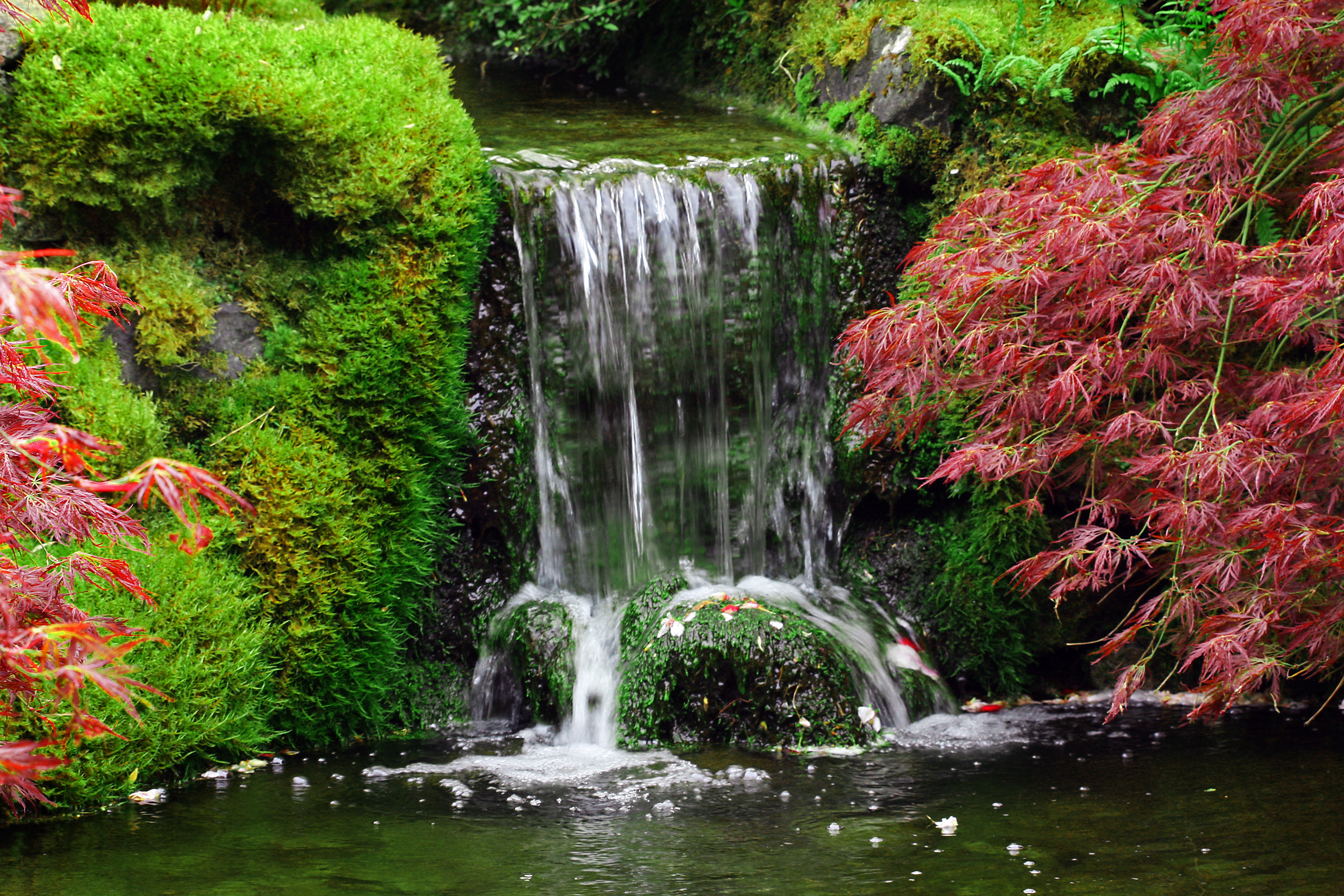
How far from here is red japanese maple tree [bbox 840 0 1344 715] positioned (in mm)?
3674

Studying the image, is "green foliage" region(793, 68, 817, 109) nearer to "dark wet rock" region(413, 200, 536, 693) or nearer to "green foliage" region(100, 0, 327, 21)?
"dark wet rock" region(413, 200, 536, 693)

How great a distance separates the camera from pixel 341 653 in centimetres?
464

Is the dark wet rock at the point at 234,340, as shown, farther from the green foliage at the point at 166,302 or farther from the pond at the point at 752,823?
the pond at the point at 752,823

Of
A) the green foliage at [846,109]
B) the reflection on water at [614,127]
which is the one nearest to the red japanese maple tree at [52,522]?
the reflection on water at [614,127]

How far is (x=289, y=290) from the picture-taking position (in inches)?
195

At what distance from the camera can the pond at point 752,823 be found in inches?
119

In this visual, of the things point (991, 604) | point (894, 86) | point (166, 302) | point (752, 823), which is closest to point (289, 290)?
point (166, 302)

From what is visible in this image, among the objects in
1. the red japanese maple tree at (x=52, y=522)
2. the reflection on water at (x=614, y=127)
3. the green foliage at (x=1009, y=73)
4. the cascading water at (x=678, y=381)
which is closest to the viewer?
the red japanese maple tree at (x=52, y=522)

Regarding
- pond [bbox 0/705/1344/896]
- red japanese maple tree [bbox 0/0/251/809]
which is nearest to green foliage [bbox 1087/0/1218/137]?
pond [bbox 0/705/1344/896]

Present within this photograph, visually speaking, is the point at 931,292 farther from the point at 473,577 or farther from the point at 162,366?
the point at 162,366

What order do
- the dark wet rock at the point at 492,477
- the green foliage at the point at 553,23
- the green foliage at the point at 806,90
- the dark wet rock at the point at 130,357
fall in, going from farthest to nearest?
the green foliage at the point at 553,23 < the green foliage at the point at 806,90 < the dark wet rock at the point at 492,477 < the dark wet rock at the point at 130,357

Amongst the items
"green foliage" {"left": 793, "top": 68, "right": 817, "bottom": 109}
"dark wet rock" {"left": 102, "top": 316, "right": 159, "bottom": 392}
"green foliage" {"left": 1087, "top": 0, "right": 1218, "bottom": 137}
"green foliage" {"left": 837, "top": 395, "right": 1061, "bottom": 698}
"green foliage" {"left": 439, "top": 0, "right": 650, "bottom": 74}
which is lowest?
"green foliage" {"left": 837, "top": 395, "right": 1061, "bottom": 698}

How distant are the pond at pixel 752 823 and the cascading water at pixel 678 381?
3.58 ft

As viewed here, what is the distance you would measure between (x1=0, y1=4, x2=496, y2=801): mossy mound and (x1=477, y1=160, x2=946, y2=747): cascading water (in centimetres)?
48
